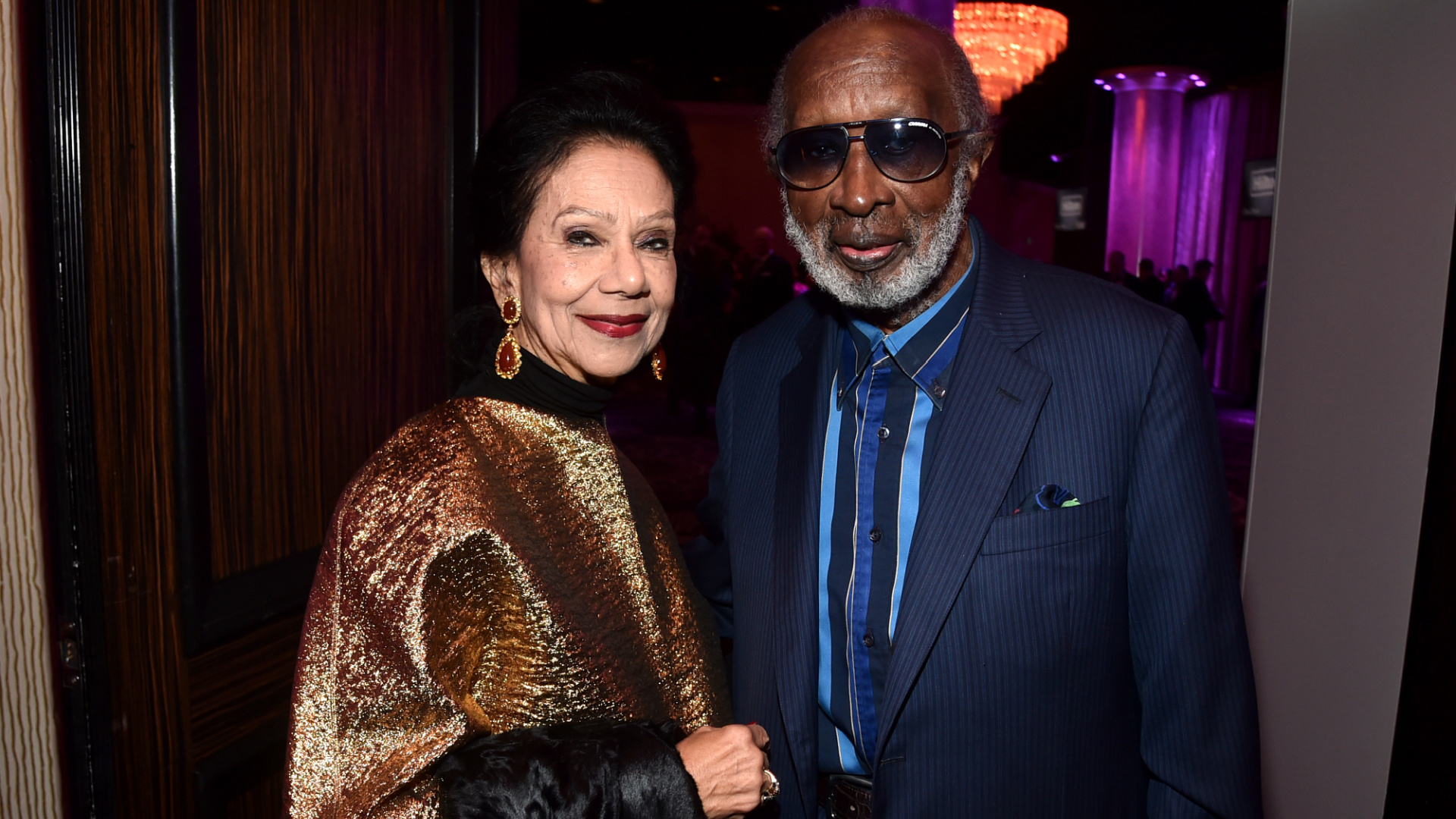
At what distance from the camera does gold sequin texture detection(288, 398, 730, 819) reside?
113 centimetres

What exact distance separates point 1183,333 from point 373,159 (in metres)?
1.49

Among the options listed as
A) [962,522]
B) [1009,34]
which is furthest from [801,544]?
[1009,34]

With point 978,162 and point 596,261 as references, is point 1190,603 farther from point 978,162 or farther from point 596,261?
point 596,261

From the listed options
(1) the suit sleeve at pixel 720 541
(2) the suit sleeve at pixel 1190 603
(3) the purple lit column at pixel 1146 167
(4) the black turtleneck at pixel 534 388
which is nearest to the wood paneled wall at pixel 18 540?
(4) the black turtleneck at pixel 534 388

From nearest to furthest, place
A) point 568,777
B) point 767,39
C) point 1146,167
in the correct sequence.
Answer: point 568,777 < point 767,39 < point 1146,167

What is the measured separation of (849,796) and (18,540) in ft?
4.06

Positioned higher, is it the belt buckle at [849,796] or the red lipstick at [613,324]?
the red lipstick at [613,324]

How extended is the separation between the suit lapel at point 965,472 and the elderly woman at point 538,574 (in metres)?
0.28

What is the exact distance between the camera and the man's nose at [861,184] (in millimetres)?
1406

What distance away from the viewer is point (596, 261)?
1.32m

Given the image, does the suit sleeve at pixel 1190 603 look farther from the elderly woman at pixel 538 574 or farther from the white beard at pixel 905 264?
the elderly woman at pixel 538 574

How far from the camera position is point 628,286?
52.1 inches

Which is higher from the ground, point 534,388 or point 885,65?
point 885,65

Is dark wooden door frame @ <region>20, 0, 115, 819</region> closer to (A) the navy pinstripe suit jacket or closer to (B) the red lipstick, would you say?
(B) the red lipstick
